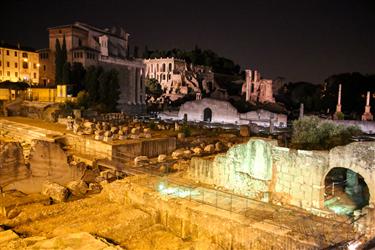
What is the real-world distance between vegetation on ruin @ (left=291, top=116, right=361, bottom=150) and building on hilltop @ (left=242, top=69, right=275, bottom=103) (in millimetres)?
34953

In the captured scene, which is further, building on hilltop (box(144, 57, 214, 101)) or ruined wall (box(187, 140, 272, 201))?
building on hilltop (box(144, 57, 214, 101))

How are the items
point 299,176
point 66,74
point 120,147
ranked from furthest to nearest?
point 66,74 < point 120,147 < point 299,176

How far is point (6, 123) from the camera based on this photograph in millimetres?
29266

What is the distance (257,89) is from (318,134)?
132 ft

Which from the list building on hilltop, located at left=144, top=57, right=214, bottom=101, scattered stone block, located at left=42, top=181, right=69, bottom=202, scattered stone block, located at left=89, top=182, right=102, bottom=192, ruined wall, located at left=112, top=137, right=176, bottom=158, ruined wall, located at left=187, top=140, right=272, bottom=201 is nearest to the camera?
ruined wall, located at left=187, top=140, right=272, bottom=201

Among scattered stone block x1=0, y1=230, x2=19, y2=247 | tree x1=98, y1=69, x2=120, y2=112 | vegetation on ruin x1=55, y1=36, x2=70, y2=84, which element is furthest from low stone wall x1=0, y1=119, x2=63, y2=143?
scattered stone block x1=0, y1=230, x2=19, y2=247

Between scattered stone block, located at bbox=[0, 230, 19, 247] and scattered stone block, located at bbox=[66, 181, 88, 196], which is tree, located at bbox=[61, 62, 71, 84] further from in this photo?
scattered stone block, located at bbox=[0, 230, 19, 247]

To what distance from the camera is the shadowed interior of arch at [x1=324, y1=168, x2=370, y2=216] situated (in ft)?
40.3

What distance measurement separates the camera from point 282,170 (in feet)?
41.2

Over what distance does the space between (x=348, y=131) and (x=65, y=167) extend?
16708 mm

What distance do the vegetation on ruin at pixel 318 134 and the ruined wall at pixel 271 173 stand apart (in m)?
5.57

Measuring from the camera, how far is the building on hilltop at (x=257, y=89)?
5634 centimetres

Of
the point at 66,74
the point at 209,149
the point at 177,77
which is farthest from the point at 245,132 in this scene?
the point at 177,77

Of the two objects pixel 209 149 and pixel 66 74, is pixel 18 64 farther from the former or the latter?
pixel 209 149
